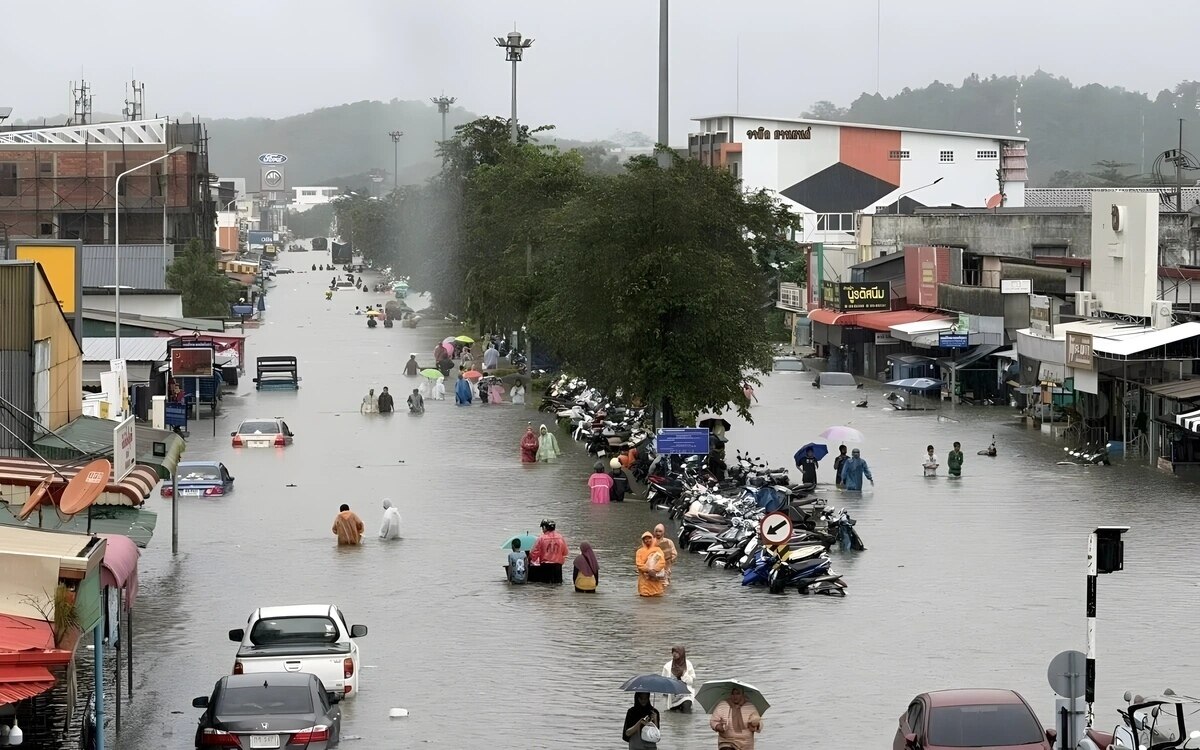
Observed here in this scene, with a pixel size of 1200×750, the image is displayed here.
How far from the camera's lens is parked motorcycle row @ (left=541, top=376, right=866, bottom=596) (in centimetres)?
2861

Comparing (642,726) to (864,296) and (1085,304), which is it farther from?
(864,296)

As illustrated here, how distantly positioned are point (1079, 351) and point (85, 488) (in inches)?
1514

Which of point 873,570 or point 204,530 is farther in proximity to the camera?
point 204,530

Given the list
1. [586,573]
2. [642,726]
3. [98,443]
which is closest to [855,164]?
[586,573]

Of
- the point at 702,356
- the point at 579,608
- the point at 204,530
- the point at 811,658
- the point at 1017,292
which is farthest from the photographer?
the point at 1017,292

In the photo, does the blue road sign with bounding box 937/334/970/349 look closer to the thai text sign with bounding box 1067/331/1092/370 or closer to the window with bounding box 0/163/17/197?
the thai text sign with bounding box 1067/331/1092/370

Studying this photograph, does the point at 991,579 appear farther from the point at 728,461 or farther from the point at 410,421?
the point at 410,421

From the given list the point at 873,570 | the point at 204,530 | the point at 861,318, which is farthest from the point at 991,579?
the point at 861,318

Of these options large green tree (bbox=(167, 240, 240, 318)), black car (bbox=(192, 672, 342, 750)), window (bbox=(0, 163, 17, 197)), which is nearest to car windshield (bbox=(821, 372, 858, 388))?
large green tree (bbox=(167, 240, 240, 318))

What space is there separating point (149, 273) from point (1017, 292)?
144 feet

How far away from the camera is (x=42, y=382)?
1082 inches

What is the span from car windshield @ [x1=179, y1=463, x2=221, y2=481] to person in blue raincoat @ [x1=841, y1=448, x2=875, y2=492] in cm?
1416

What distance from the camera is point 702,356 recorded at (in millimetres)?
45812

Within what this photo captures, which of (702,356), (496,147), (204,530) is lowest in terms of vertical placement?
(204,530)
